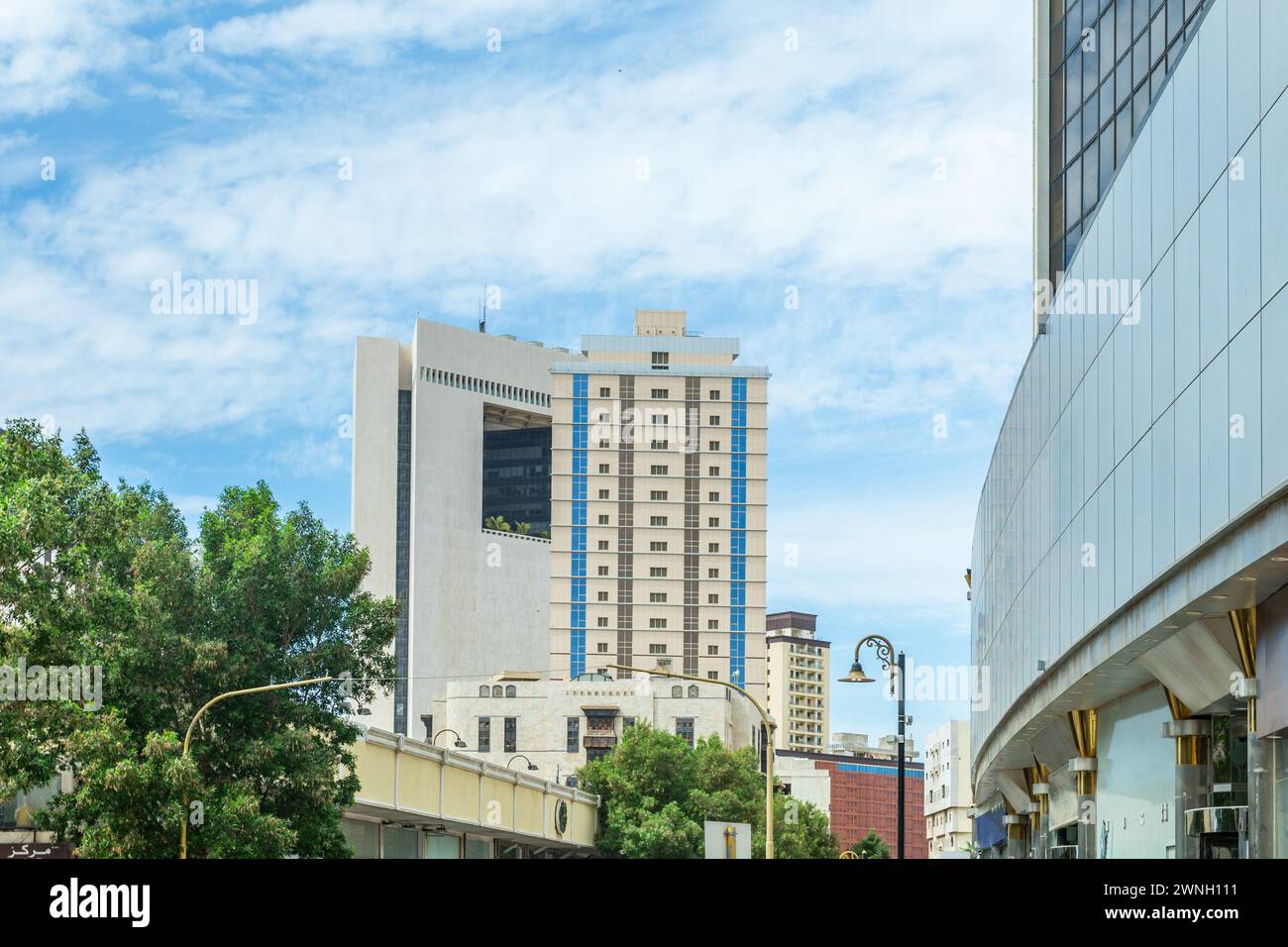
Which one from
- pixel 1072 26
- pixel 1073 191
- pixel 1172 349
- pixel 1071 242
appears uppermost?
pixel 1072 26

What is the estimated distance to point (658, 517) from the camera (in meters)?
187

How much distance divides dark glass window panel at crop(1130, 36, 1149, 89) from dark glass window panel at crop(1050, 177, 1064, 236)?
8238mm

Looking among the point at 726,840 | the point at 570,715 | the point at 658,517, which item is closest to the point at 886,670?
the point at 726,840

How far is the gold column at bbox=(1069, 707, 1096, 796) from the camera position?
32.2m

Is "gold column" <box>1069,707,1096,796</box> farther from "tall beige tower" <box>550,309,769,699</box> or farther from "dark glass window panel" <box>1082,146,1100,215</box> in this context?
"tall beige tower" <box>550,309,769,699</box>

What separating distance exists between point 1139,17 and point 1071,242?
9.02 m

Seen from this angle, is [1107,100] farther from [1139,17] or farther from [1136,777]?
[1136,777]

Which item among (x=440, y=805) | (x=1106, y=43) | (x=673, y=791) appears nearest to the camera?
(x=1106, y=43)

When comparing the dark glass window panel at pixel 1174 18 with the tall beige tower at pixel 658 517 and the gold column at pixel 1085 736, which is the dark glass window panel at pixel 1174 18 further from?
the tall beige tower at pixel 658 517

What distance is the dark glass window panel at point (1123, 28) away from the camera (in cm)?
3291
